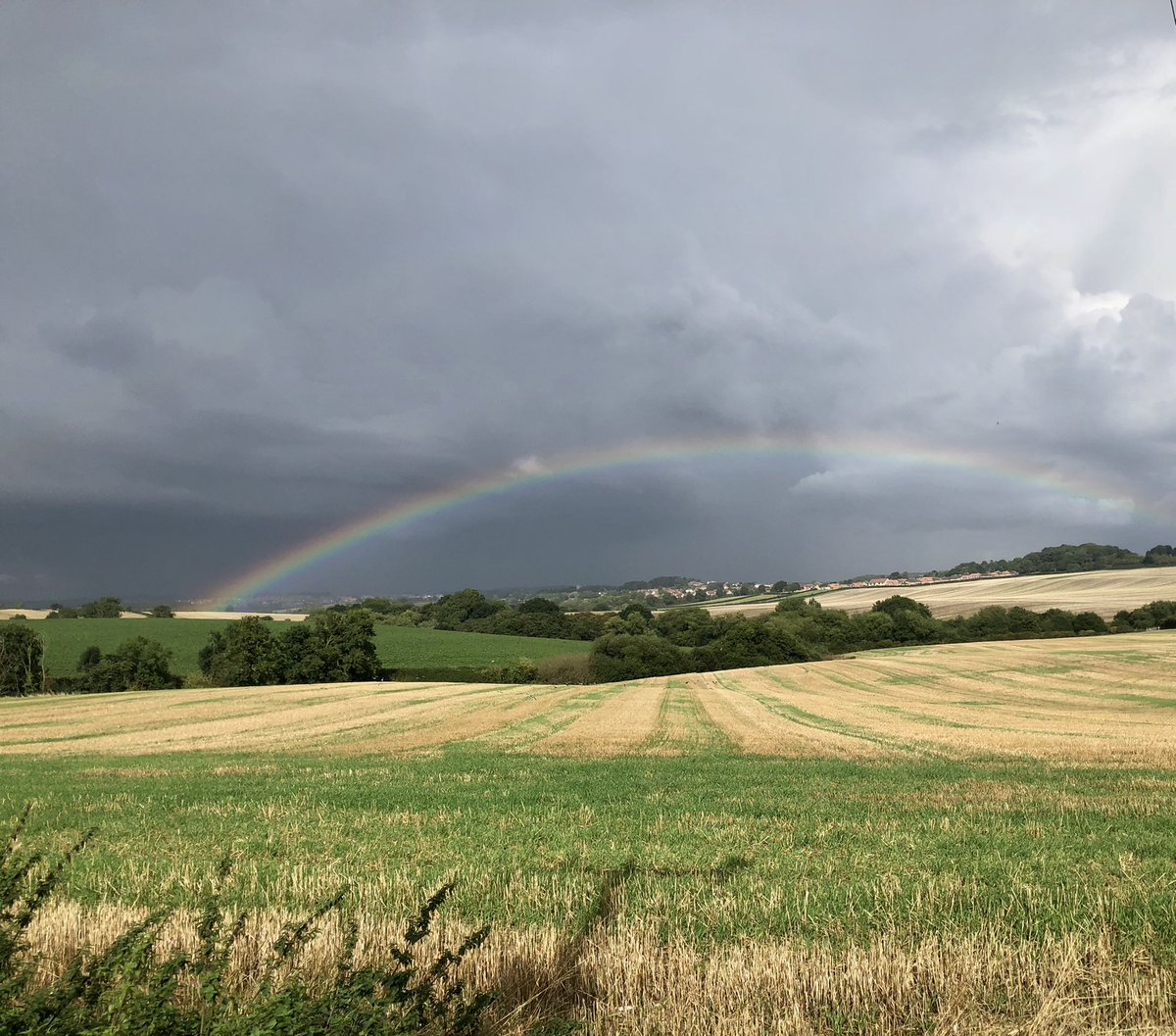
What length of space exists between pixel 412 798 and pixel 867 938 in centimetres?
1018

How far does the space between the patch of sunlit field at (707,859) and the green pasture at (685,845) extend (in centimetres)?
5

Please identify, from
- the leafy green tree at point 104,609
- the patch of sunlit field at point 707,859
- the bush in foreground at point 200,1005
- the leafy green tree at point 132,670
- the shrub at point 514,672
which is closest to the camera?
the bush in foreground at point 200,1005

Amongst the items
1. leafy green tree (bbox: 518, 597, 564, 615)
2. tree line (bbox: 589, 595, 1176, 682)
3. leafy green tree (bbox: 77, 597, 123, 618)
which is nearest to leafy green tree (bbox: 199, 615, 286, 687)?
tree line (bbox: 589, 595, 1176, 682)

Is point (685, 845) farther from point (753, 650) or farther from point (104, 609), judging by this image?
point (104, 609)

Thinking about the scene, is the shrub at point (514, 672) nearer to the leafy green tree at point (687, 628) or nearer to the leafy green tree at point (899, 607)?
the leafy green tree at point (687, 628)

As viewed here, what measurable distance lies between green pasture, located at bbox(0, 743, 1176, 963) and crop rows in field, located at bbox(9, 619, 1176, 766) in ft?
24.5

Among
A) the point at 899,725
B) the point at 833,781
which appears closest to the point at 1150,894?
the point at 833,781


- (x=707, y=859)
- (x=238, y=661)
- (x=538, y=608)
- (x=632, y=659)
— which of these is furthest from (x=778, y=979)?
(x=538, y=608)

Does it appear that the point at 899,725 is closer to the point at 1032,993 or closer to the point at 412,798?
the point at 412,798

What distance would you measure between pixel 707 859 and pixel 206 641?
116m

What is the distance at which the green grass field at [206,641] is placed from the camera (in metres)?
92.5

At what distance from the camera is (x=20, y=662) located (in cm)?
7900

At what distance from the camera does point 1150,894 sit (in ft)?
23.6

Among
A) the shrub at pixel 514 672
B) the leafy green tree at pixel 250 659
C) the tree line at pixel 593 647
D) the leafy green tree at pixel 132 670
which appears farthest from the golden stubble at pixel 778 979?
the leafy green tree at pixel 132 670
